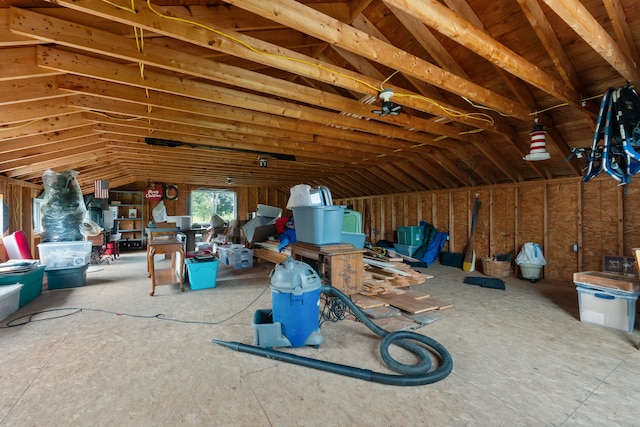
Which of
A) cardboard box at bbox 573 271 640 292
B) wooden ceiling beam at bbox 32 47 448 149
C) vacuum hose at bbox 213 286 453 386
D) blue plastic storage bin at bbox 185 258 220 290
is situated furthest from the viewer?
blue plastic storage bin at bbox 185 258 220 290

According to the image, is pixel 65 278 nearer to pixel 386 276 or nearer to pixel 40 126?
pixel 40 126

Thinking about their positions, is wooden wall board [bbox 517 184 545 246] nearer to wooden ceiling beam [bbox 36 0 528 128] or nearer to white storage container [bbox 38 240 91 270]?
wooden ceiling beam [bbox 36 0 528 128]

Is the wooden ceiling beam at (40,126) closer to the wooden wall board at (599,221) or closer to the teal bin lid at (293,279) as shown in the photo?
the teal bin lid at (293,279)

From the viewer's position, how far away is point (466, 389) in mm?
1896

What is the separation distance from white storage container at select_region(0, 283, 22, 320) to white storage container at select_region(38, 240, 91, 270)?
3.79 ft

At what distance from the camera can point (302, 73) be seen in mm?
2586

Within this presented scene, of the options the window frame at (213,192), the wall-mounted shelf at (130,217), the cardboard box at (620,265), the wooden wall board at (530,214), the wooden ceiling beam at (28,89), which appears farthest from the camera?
the window frame at (213,192)

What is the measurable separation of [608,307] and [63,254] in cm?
737

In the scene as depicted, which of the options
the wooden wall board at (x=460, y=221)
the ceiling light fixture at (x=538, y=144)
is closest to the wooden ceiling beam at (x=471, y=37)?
the ceiling light fixture at (x=538, y=144)

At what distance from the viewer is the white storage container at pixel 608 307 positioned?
2830mm

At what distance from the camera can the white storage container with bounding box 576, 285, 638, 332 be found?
2.83 m

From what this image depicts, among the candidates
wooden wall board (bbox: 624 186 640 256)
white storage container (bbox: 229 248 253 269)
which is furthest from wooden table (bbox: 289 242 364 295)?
wooden wall board (bbox: 624 186 640 256)

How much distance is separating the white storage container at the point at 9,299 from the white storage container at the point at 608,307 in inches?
250

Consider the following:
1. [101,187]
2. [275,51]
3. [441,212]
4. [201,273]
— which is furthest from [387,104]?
[101,187]
